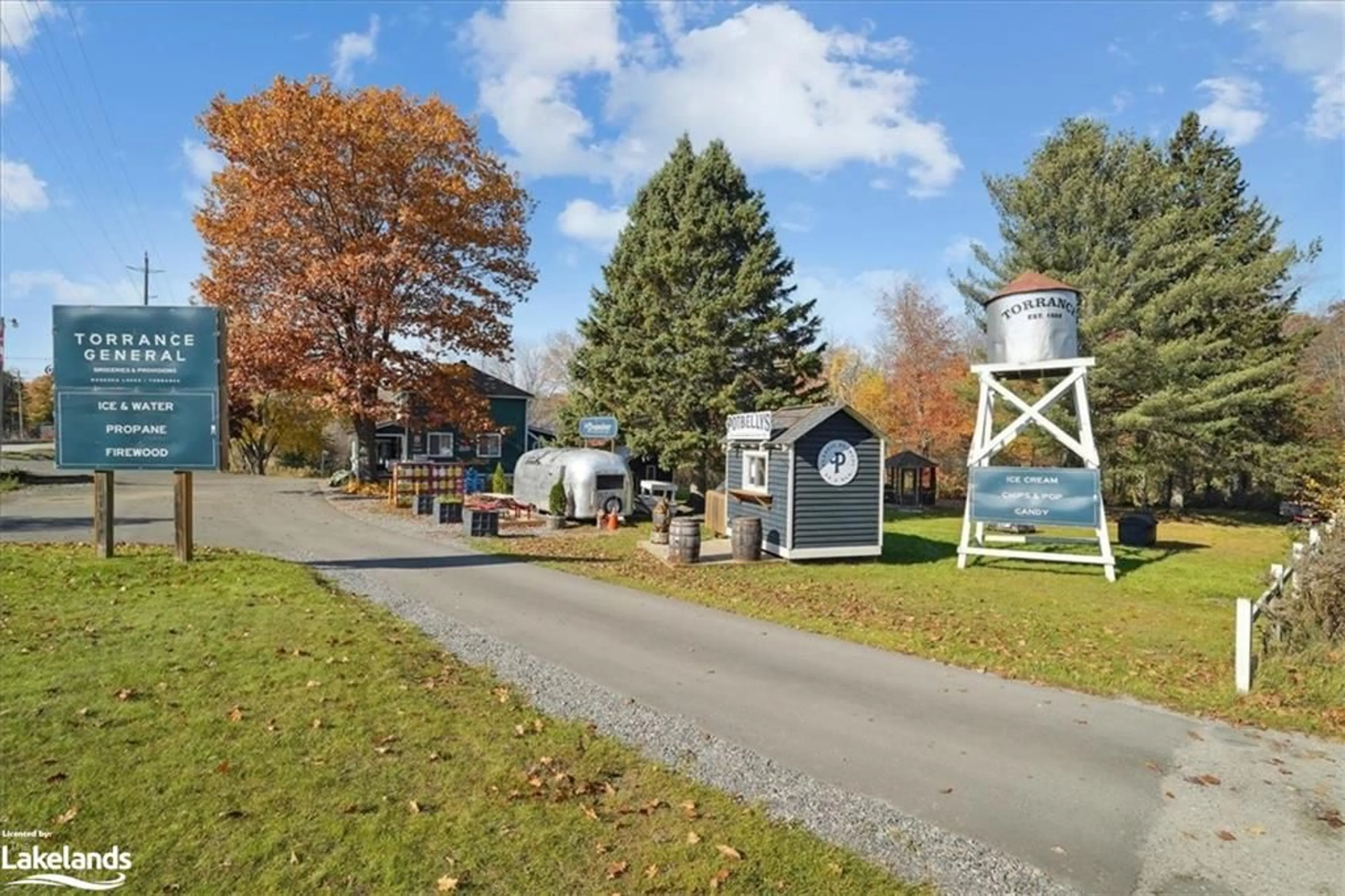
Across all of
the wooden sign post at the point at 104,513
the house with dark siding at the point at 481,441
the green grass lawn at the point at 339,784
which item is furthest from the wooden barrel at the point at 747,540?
the house with dark siding at the point at 481,441

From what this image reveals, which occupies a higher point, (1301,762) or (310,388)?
(310,388)

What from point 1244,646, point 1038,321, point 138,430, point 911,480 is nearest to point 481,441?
point 911,480

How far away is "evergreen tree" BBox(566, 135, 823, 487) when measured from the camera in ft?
92.0

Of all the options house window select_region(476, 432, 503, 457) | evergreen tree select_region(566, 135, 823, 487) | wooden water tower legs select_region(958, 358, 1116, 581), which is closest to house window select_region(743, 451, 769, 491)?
wooden water tower legs select_region(958, 358, 1116, 581)

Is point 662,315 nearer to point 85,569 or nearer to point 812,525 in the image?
point 812,525

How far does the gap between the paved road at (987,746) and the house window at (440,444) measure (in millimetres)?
31144

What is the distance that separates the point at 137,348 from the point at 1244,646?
16.7m

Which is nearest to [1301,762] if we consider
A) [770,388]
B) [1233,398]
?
[770,388]

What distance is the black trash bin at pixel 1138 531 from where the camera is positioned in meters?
21.2

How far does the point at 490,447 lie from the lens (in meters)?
43.1

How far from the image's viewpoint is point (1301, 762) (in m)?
6.00

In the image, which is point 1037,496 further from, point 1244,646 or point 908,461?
point 908,461

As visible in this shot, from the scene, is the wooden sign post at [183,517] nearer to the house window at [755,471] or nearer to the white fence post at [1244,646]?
the house window at [755,471]

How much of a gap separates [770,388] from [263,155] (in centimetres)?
2018
